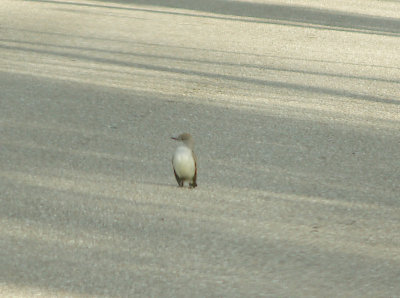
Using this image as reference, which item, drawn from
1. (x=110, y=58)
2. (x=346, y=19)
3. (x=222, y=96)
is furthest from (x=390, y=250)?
(x=346, y=19)

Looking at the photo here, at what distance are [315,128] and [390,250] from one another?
10.9 feet

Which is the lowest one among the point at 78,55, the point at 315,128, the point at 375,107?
the point at 315,128

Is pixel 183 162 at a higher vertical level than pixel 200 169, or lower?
lower

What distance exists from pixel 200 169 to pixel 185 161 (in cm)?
79

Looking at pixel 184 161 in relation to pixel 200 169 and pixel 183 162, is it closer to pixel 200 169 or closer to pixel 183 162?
pixel 183 162

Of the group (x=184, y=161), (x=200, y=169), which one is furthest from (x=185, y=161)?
(x=200, y=169)

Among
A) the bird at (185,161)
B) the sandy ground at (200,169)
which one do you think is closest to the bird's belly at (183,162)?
the bird at (185,161)

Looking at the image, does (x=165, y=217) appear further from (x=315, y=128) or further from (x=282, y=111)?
(x=282, y=111)

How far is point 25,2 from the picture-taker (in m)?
17.9

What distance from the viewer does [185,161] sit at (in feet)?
19.1

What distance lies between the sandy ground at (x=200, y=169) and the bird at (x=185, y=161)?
150 millimetres

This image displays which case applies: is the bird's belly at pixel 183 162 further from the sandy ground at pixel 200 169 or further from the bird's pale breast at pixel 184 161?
the sandy ground at pixel 200 169

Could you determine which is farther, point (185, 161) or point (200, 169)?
point (200, 169)

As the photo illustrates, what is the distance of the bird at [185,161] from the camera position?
5801 millimetres
